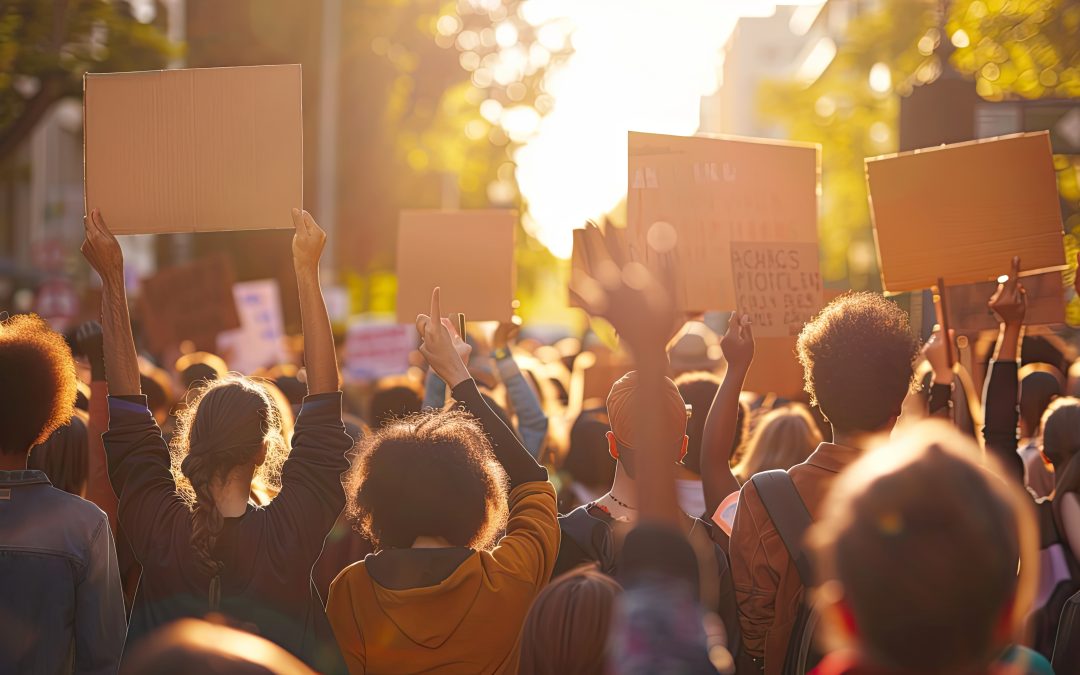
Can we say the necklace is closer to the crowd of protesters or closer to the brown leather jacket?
the crowd of protesters

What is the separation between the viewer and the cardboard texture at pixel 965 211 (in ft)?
Result: 15.1

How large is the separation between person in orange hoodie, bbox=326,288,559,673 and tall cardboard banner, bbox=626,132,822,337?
1.98 metres

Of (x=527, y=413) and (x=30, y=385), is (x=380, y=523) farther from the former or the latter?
(x=527, y=413)

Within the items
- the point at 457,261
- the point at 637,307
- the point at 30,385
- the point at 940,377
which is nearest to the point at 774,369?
the point at 940,377

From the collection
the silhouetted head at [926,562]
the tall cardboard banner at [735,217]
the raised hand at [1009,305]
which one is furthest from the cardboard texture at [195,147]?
the silhouetted head at [926,562]

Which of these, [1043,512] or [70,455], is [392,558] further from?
[1043,512]

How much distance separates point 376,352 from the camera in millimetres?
11156

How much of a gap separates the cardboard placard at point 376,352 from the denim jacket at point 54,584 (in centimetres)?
806

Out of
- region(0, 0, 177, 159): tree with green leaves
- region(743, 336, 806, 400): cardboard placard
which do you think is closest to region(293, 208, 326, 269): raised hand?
region(743, 336, 806, 400): cardboard placard

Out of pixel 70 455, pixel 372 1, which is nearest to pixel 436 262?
pixel 70 455

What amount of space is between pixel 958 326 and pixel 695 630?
3.54 m

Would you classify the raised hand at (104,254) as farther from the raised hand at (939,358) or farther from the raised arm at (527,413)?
the raised hand at (939,358)

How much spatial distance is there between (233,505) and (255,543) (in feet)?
0.38

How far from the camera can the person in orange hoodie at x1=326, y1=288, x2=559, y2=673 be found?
261 centimetres
